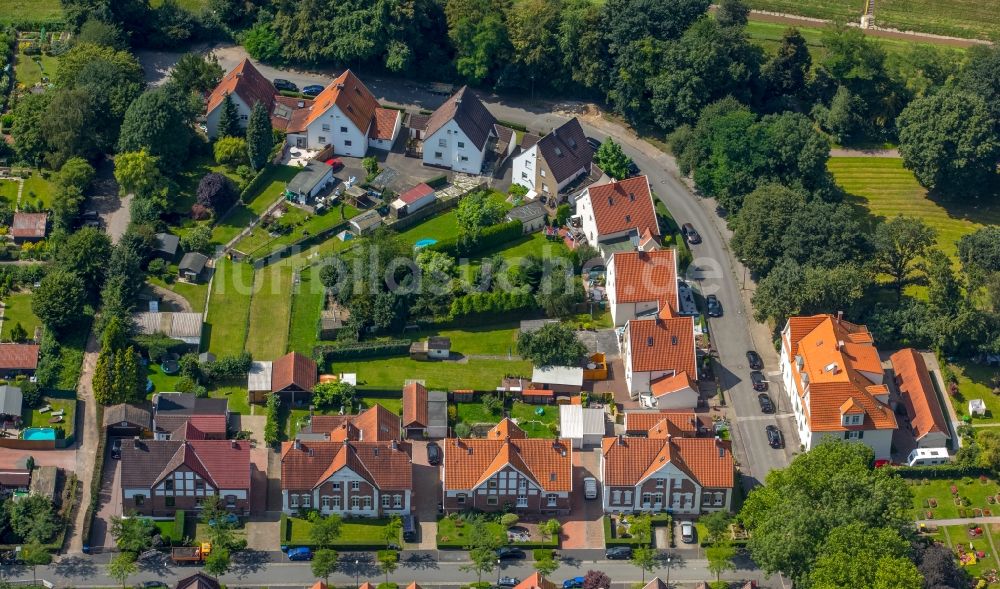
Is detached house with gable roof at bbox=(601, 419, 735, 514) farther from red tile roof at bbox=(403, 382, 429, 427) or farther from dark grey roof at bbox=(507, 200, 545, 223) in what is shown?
dark grey roof at bbox=(507, 200, 545, 223)

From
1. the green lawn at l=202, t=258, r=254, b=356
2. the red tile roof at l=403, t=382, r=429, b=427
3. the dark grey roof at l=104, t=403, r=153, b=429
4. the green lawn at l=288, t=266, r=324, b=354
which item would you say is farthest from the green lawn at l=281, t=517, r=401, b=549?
the green lawn at l=202, t=258, r=254, b=356

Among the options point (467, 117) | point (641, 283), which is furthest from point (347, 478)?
point (467, 117)

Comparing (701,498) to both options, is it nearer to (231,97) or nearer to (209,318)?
(209,318)

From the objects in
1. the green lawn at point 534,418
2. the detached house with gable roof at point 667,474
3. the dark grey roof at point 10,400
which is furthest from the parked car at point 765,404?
the dark grey roof at point 10,400

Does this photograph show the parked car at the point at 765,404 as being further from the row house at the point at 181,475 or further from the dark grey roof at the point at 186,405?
the dark grey roof at the point at 186,405

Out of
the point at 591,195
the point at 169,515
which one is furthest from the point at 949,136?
the point at 169,515

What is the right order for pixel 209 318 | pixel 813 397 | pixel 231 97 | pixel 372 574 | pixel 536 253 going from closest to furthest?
pixel 372 574, pixel 813 397, pixel 209 318, pixel 536 253, pixel 231 97

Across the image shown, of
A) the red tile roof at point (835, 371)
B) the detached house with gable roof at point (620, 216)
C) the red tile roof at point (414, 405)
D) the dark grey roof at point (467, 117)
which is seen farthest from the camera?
the dark grey roof at point (467, 117)
